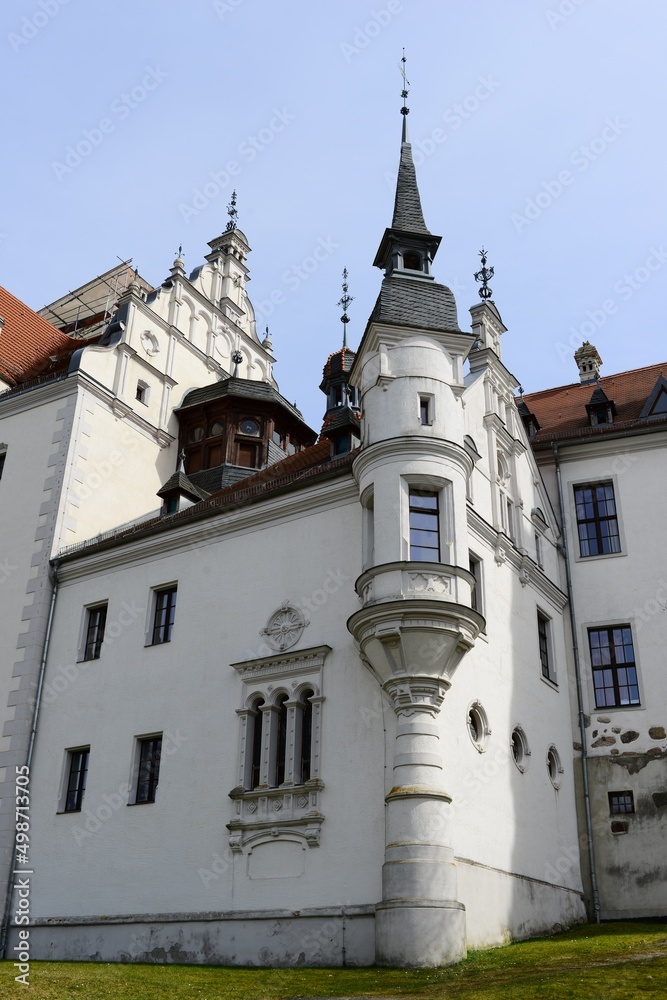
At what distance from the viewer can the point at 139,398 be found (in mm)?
31203

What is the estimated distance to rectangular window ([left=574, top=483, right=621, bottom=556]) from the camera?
27.0 m

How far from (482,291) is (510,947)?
1859cm

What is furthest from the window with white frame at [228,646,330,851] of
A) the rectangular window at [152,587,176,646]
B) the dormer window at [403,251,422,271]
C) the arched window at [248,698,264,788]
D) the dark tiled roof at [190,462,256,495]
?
the dormer window at [403,251,422,271]

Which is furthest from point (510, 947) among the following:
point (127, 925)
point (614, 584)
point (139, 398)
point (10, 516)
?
point (139, 398)

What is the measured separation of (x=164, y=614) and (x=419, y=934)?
33.9 ft

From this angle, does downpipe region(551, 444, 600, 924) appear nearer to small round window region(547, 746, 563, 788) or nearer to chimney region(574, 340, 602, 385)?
small round window region(547, 746, 563, 788)

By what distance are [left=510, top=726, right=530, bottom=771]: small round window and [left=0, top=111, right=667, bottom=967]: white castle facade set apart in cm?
6

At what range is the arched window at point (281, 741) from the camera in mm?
19750

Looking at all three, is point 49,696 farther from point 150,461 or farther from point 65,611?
point 150,461

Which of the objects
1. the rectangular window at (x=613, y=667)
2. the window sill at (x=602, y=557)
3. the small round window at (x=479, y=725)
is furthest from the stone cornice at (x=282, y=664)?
the window sill at (x=602, y=557)

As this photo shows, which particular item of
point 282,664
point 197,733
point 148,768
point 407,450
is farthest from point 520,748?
point 148,768

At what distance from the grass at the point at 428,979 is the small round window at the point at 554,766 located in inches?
198

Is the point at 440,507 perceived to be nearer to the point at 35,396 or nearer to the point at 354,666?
the point at 354,666

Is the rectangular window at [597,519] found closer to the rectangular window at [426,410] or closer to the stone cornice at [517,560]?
the stone cornice at [517,560]
